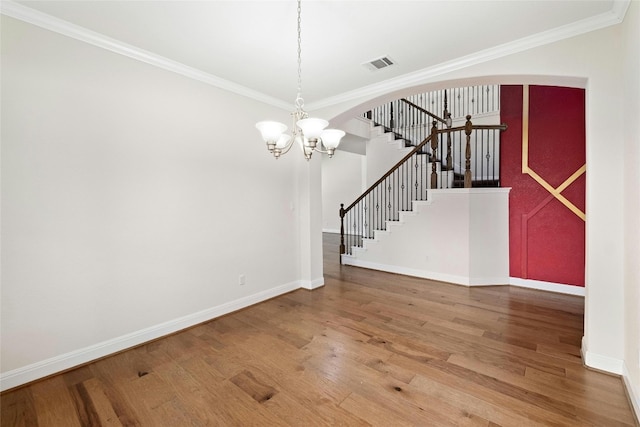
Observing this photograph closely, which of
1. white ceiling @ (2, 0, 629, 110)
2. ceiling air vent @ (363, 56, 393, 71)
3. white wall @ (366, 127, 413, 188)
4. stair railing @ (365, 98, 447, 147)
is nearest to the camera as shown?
white ceiling @ (2, 0, 629, 110)

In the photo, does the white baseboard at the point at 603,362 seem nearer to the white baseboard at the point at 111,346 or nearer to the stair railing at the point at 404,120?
the white baseboard at the point at 111,346

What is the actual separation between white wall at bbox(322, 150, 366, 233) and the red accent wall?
209 inches

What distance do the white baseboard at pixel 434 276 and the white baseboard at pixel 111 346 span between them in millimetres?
2591

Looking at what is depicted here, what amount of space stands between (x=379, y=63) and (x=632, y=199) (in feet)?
7.79

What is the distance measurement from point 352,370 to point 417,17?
292 centimetres

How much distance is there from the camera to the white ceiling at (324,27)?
2.08 m

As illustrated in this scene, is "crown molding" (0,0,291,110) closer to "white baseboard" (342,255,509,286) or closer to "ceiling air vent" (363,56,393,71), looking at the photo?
"ceiling air vent" (363,56,393,71)

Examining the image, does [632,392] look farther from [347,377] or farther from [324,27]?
[324,27]

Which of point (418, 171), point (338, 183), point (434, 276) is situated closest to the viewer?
point (434, 276)

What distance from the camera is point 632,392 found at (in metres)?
1.94

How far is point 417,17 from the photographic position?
2.21 metres

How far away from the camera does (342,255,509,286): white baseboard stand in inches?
180

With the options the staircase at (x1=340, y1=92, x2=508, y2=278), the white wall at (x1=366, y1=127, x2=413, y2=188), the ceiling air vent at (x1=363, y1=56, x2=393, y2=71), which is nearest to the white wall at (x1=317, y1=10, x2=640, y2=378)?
the ceiling air vent at (x1=363, y1=56, x2=393, y2=71)

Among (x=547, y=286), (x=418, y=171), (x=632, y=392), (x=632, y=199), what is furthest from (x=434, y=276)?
(x=632, y=199)
